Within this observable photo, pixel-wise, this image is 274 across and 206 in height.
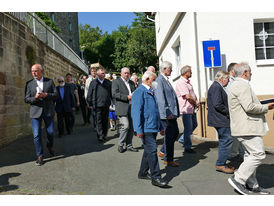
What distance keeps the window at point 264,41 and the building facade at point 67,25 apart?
2552 cm

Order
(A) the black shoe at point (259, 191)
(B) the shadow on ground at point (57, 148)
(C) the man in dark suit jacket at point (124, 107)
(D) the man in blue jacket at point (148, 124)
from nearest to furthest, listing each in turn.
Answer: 1. (A) the black shoe at point (259, 191)
2. (D) the man in blue jacket at point (148, 124)
3. (B) the shadow on ground at point (57, 148)
4. (C) the man in dark suit jacket at point (124, 107)

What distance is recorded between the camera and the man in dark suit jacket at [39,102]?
5.30 m

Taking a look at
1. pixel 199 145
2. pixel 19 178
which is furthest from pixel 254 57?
pixel 19 178

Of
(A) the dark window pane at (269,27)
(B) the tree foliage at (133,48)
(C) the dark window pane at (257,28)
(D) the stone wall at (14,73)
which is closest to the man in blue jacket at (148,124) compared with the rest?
(D) the stone wall at (14,73)

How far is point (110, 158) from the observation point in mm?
5734

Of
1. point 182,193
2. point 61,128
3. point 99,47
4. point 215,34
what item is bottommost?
point 182,193

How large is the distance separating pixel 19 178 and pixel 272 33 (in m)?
8.21

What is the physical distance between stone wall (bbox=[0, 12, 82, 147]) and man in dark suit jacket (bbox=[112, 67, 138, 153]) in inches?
115

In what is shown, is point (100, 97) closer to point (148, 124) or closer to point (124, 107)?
point (124, 107)

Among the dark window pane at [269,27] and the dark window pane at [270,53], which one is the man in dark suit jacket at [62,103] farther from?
the dark window pane at [269,27]

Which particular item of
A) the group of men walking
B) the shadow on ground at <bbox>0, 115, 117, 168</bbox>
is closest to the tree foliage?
the shadow on ground at <bbox>0, 115, 117, 168</bbox>

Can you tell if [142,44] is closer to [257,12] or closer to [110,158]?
[257,12]

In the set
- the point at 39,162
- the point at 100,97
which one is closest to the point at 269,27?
the point at 100,97

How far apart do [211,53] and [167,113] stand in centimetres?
358
